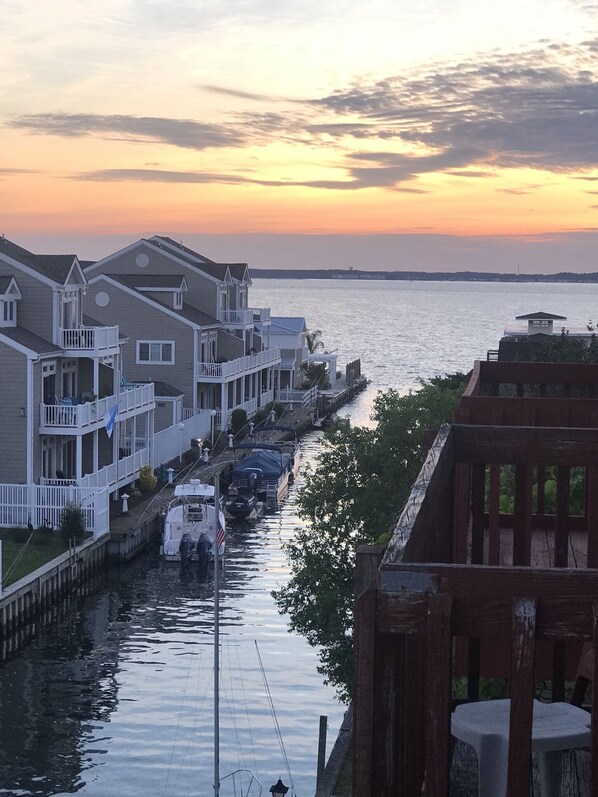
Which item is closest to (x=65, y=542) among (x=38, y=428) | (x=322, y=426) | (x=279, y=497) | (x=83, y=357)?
(x=38, y=428)

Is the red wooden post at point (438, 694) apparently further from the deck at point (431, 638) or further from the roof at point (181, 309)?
the roof at point (181, 309)

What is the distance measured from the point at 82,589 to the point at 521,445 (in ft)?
102

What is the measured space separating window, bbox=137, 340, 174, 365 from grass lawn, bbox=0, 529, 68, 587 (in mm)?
25727

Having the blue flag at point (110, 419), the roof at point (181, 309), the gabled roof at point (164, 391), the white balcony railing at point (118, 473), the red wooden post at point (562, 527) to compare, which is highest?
the roof at point (181, 309)

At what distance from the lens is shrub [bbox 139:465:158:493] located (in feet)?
153

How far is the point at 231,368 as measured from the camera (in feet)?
214

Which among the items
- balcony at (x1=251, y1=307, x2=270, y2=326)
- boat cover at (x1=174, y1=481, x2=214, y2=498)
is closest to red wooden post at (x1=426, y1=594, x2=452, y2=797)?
boat cover at (x1=174, y1=481, x2=214, y2=498)

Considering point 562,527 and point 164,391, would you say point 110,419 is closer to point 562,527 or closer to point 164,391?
point 164,391

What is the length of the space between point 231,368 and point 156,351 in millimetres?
4624

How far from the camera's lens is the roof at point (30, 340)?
40156 millimetres

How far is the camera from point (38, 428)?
131ft

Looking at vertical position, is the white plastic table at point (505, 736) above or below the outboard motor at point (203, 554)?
above

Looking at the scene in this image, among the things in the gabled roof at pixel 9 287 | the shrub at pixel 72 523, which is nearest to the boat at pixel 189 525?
the shrub at pixel 72 523

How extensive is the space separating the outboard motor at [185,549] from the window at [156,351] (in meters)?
22.3
